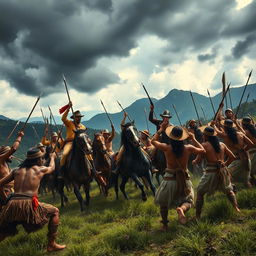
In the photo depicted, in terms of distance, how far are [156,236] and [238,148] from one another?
4.63m

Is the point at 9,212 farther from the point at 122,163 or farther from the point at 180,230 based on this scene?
the point at 122,163

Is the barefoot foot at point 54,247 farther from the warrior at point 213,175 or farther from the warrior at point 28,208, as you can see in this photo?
the warrior at point 213,175

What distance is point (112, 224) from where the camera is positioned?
26.0ft

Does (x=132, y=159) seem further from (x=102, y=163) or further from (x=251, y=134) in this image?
(x=251, y=134)

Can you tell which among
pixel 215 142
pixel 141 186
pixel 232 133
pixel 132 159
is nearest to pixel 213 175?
pixel 215 142

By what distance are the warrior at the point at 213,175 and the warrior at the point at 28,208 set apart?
3514 mm

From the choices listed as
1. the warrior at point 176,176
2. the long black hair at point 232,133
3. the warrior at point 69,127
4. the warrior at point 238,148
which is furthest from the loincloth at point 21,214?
the long black hair at point 232,133

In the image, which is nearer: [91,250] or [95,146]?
[91,250]

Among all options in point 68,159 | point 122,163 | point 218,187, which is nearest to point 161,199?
point 218,187

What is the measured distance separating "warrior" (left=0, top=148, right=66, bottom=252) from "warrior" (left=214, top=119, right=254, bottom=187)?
18.7ft

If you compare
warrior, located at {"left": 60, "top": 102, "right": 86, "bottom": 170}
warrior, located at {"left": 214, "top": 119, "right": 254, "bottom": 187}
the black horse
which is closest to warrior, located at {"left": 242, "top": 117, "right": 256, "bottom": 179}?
warrior, located at {"left": 214, "top": 119, "right": 254, "bottom": 187}

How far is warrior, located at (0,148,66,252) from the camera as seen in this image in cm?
588

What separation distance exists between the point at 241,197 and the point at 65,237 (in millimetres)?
4779

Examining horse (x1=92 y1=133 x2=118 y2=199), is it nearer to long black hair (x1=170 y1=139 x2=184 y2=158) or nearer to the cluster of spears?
the cluster of spears
